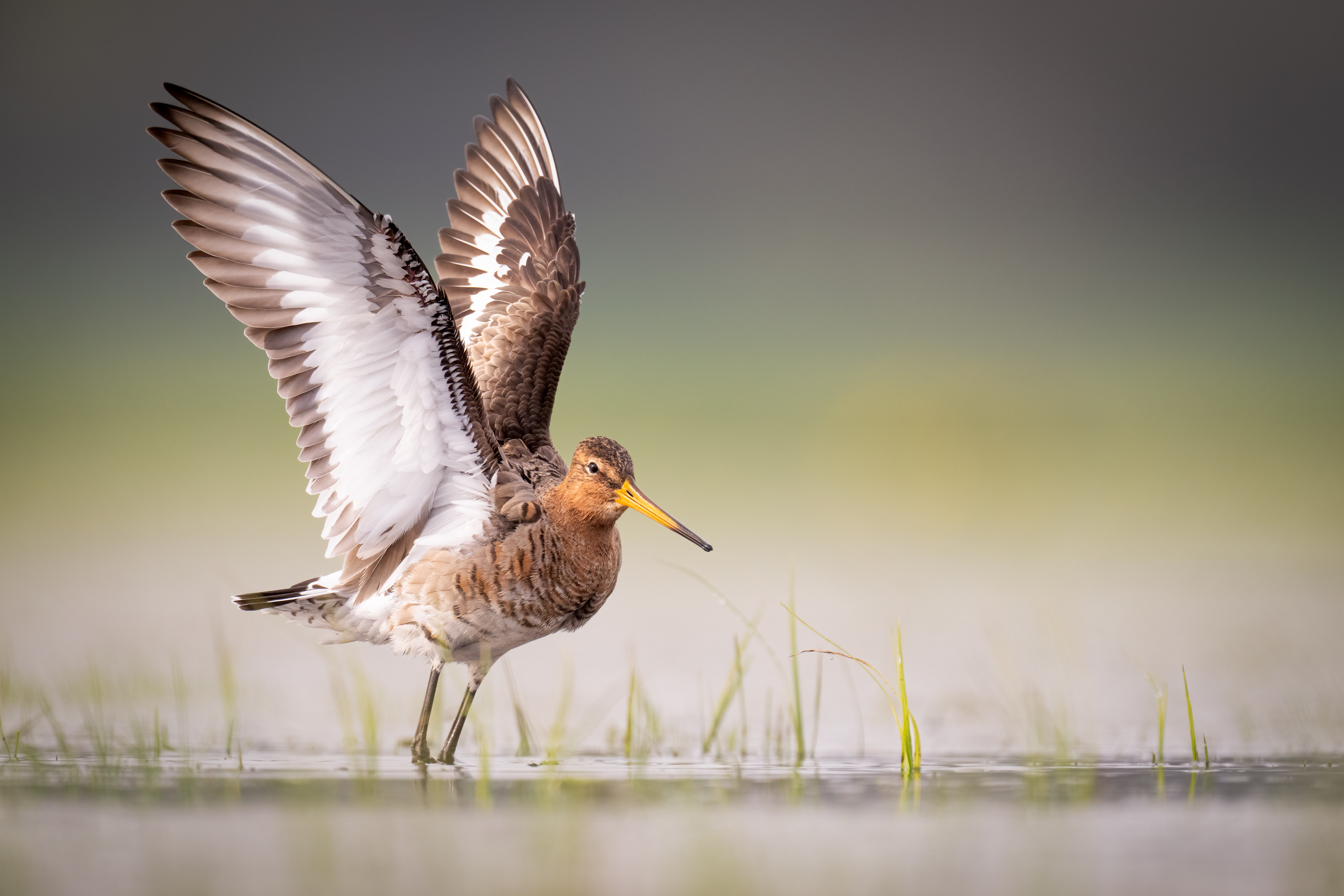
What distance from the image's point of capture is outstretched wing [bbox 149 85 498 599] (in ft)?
21.0

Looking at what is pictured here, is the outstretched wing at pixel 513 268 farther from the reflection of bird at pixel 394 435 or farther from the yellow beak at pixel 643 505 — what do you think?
the yellow beak at pixel 643 505

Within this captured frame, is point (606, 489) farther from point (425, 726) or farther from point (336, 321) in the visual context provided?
point (336, 321)

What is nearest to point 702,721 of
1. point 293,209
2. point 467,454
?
point 467,454

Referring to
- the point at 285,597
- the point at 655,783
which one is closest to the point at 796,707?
the point at 655,783

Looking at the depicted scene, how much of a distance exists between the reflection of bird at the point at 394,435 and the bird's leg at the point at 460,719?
12mm

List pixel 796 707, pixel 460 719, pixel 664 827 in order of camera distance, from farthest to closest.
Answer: pixel 460 719 < pixel 796 707 < pixel 664 827

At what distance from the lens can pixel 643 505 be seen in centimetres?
736

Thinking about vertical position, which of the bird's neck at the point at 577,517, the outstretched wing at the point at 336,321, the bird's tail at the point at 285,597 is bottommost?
the bird's tail at the point at 285,597

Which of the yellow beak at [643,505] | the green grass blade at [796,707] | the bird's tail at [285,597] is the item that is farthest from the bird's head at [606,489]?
the bird's tail at [285,597]

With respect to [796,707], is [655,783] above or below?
below

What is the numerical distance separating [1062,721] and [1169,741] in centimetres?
74

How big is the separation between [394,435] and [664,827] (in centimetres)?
272

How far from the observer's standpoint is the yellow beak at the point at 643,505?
734cm

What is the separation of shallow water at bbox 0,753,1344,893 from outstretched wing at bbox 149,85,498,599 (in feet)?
4.86
